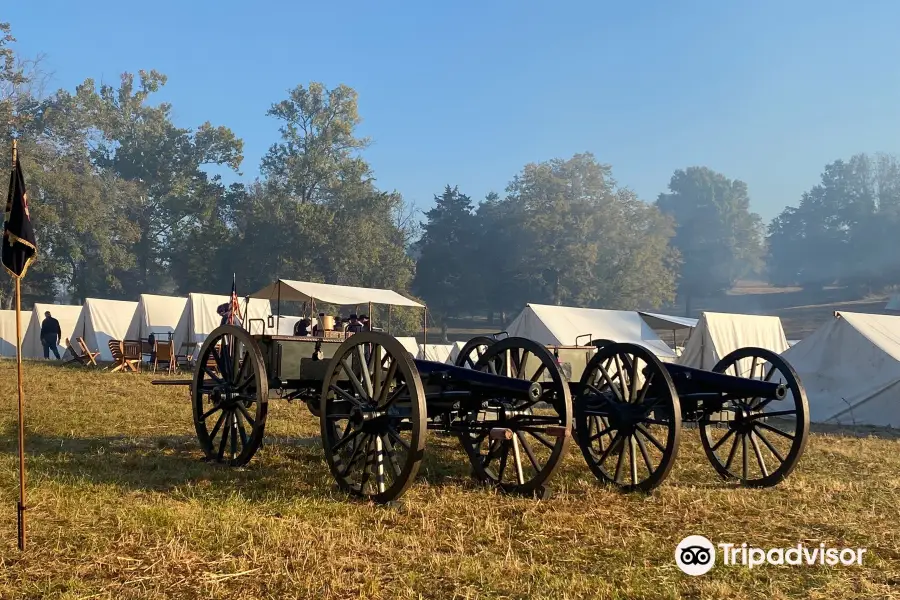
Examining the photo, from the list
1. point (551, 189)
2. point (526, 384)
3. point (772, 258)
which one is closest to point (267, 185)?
point (551, 189)

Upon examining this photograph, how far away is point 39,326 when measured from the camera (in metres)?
26.6

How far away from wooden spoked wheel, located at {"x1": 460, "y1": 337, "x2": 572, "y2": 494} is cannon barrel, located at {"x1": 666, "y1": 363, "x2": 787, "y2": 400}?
3.61 ft

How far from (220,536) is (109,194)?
46.3 metres

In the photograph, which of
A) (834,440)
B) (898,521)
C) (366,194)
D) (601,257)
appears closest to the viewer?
(898,521)

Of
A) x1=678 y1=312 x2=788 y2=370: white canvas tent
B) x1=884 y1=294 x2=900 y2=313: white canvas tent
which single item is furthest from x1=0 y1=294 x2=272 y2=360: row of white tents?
x1=884 y1=294 x2=900 y2=313: white canvas tent

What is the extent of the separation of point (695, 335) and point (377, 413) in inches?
517

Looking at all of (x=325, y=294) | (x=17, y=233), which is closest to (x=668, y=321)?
(x=325, y=294)

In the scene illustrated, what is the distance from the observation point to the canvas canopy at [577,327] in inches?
703

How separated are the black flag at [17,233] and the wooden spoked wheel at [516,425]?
2869 millimetres

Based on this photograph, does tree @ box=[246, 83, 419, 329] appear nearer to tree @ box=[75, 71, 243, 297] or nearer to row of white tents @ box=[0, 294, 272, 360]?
tree @ box=[75, 71, 243, 297]

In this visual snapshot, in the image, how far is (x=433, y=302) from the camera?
49125 mm

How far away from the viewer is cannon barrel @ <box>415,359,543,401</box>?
17.0ft

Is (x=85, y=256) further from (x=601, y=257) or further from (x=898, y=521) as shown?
(x=898, y=521)

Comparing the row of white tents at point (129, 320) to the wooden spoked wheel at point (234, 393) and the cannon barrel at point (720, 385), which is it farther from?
the cannon barrel at point (720, 385)
